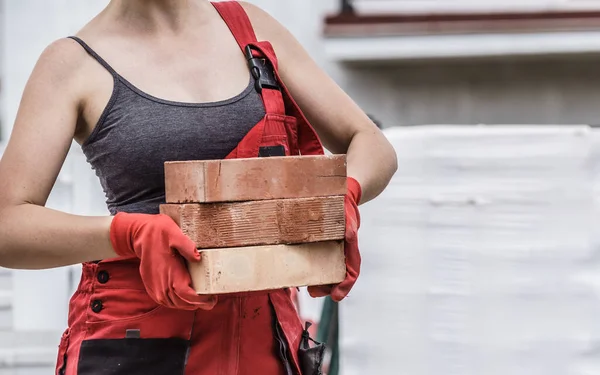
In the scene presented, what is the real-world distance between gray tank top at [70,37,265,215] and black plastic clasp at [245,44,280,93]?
87 mm

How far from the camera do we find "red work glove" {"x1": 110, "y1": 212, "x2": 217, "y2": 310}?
204 centimetres

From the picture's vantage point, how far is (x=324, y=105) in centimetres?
257

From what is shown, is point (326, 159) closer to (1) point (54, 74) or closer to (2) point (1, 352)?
(1) point (54, 74)

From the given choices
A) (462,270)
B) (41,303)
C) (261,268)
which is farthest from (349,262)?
(41,303)

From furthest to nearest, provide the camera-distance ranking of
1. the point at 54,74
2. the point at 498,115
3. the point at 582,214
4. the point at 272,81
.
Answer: the point at 498,115, the point at 582,214, the point at 272,81, the point at 54,74

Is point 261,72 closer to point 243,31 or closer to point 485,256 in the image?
point 243,31

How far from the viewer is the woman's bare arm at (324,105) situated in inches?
99.9

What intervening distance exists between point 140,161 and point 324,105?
499 millimetres

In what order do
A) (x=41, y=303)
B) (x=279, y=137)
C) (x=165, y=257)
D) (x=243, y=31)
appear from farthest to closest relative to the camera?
1. (x=41, y=303)
2. (x=243, y=31)
3. (x=279, y=137)
4. (x=165, y=257)

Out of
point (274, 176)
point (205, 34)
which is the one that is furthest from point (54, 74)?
point (274, 176)

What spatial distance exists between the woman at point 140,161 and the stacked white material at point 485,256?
1.67 metres

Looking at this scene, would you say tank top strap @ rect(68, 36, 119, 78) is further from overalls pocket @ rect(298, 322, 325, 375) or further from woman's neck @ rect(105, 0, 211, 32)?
overalls pocket @ rect(298, 322, 325, 375)

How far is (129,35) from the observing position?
7.84 feet

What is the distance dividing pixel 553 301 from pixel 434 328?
443 mm
